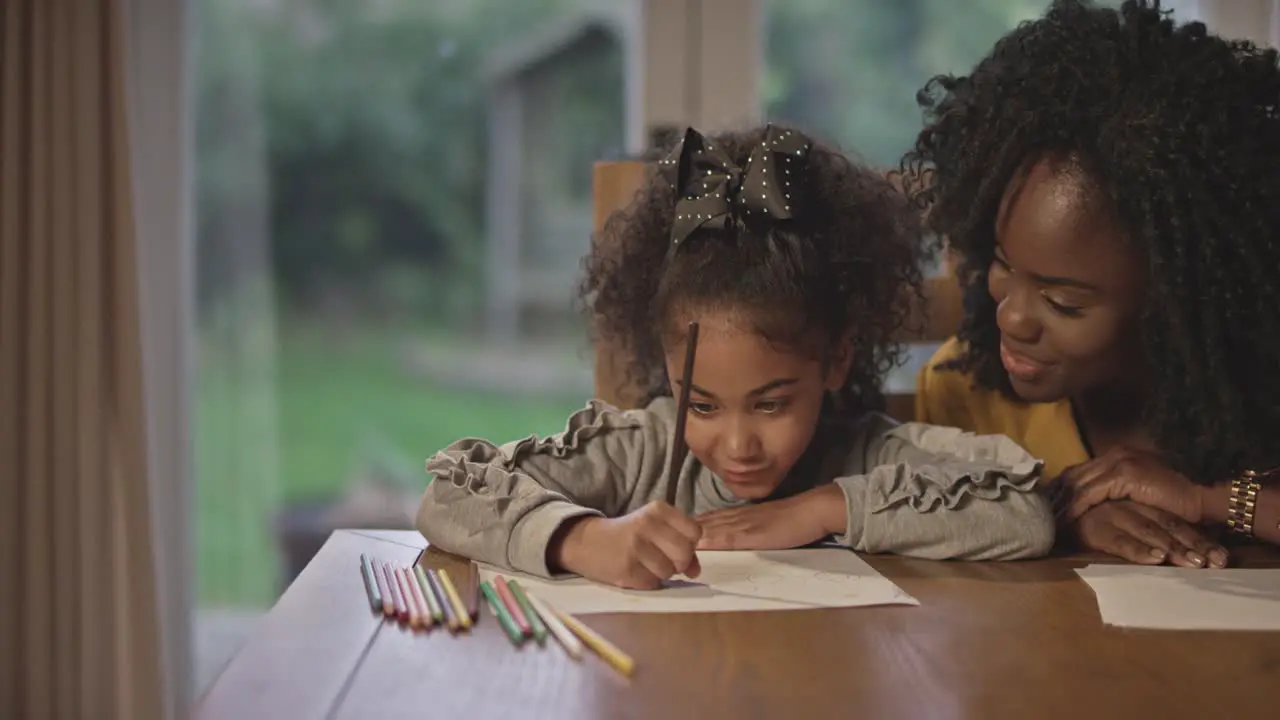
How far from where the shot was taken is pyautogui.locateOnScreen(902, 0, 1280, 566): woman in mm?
1022

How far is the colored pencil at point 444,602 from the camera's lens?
78 centimetres

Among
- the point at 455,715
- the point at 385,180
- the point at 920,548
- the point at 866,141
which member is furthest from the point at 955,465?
the point at 385,180

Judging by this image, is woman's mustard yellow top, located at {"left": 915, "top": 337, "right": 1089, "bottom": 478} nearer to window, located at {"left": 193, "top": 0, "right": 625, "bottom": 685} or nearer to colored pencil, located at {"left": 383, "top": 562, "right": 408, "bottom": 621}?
A: colored pencil, located at {"left": 383, "top": 562, "right": 408, "bottom": 621}

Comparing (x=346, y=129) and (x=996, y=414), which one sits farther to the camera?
(x=346, y=129)

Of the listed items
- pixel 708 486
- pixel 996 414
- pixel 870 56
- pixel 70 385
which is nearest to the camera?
pixel 708 486

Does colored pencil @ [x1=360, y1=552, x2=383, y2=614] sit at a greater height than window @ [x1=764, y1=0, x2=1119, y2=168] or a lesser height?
lesser

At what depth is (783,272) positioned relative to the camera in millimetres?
1105

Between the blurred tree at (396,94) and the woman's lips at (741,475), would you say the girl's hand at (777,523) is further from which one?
the blurred tree at (396,94)

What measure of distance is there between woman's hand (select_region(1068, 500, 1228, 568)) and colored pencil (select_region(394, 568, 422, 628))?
58cm

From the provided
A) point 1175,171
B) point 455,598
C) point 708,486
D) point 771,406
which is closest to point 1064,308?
point 1175,171

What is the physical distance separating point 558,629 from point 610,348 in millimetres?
617

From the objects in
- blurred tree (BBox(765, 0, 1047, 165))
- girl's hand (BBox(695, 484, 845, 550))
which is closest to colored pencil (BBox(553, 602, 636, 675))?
girl's hand (BBox(695, 484, 845, 550))

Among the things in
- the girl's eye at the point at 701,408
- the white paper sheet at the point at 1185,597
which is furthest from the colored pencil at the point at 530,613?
the white paper sheet at the point at 1185,597

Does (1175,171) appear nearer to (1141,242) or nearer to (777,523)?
(1141,242)
